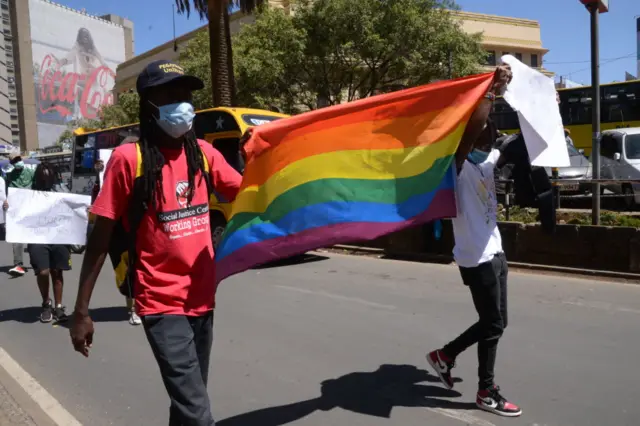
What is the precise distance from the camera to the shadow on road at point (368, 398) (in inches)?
156

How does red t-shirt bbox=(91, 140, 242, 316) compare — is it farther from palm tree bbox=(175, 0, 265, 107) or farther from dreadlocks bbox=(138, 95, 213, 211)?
palm tree bbox=(175, 0, 265, 107)

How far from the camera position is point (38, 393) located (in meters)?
4.67

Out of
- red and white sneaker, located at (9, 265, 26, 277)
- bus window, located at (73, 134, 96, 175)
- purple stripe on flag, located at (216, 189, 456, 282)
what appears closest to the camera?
purple stripe on flag, located at (216, 189, 456, 282)

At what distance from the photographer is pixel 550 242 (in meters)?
8.88

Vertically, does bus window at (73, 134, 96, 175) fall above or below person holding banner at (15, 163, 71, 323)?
above

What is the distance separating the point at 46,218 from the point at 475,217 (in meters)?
5.15

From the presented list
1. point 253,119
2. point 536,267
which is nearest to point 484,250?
point 536,267

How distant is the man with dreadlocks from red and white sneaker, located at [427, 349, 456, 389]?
201cm

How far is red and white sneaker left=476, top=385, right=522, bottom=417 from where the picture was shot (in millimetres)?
3734

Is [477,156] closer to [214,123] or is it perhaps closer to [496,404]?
[496,404]

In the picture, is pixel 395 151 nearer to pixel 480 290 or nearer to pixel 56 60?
pixel 480 290

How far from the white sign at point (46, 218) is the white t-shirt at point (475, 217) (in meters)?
4.57

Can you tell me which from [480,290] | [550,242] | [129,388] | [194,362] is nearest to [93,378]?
[129,388]

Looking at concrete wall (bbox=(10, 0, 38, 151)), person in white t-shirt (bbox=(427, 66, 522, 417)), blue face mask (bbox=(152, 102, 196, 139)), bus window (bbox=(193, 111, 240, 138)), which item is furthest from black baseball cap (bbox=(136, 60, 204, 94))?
concrete wall (bbox=(10, 0, 38, 151))
